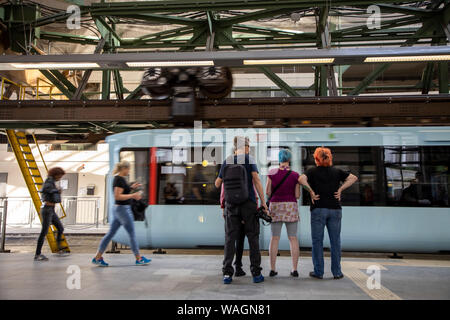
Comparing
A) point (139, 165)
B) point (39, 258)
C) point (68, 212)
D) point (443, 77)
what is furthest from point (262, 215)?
point (68, 212)

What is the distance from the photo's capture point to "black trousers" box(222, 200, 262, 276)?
4273 mm

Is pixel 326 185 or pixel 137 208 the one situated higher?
pixel 326 185

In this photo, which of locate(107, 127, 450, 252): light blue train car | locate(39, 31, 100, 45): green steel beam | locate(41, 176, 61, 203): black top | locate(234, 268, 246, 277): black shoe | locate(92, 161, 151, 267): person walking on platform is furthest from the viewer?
locate(39, 31, 100, 45): green steel beam

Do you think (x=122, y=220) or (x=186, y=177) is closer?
(x=122, y=220)

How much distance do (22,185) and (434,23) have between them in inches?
751

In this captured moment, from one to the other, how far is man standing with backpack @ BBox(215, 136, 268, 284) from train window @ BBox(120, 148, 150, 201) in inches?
133

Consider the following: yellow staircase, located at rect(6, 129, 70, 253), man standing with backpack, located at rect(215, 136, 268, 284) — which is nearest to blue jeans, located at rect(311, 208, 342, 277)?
man standing with backpack, located at rect(215, 136, 268, 284)

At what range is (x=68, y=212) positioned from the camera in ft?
51.2

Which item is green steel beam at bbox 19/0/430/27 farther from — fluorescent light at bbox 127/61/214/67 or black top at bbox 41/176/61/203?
black top at bbox 41/176/61/203

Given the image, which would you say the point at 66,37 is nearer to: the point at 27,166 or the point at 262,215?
the point at 27,166

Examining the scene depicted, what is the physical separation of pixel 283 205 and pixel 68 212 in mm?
13664
